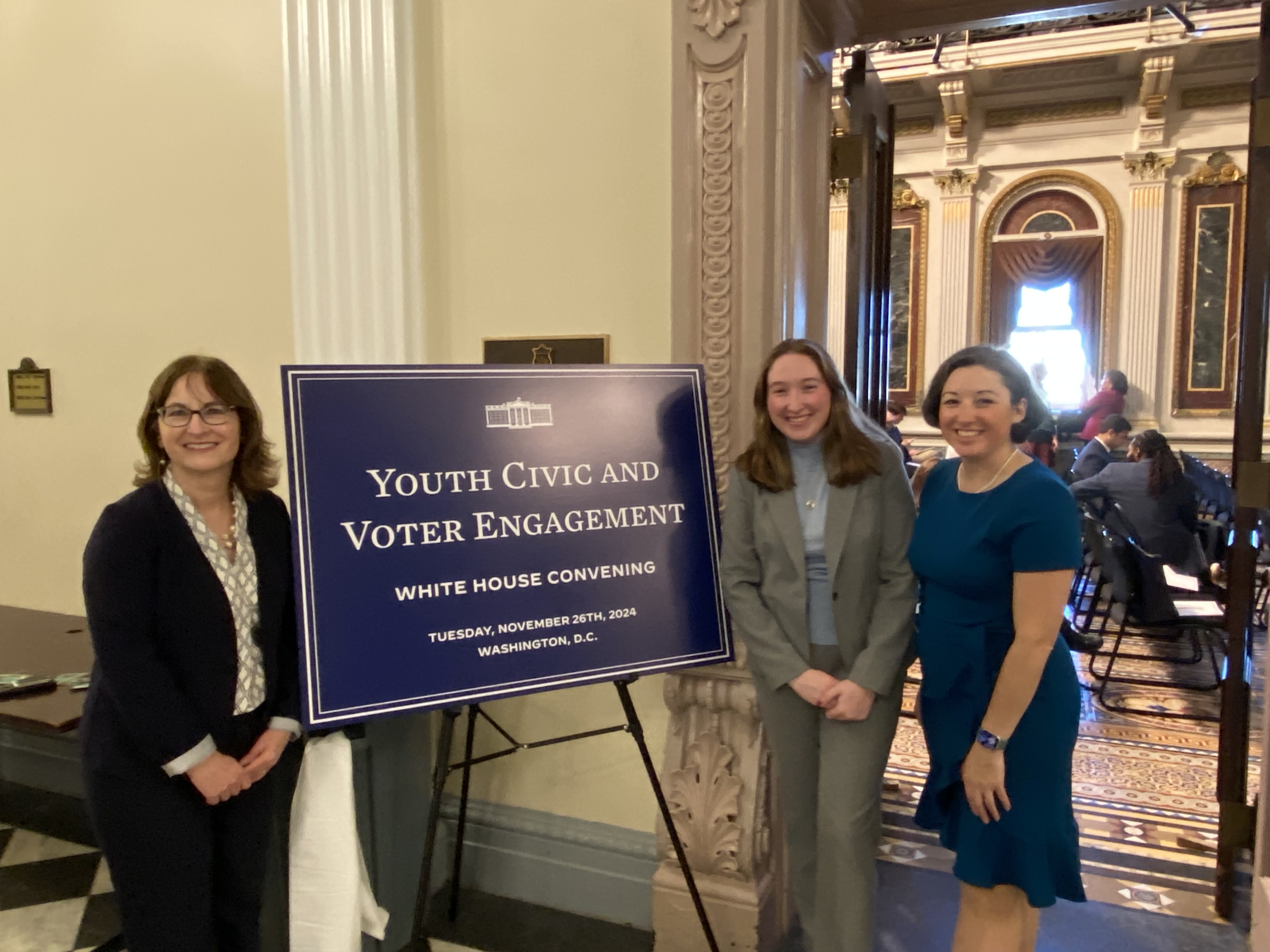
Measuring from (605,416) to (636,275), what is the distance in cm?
55

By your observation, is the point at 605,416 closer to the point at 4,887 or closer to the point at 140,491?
the point at 140,491

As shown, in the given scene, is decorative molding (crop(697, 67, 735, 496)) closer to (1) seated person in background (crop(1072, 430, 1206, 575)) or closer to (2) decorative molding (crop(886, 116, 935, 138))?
(1) seated person in background (crop(1072, 430, 1206, 575))

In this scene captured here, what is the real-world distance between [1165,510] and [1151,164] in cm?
532

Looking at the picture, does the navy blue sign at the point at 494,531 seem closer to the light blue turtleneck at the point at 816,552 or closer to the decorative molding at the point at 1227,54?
the light blue turtleneck at the point at 816,552

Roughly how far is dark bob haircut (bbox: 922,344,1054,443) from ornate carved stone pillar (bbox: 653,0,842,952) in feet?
1.57

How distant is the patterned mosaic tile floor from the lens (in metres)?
2.61

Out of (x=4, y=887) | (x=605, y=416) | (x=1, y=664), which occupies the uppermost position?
(x=605, y=416)

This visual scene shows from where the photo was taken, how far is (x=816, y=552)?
6.12ft

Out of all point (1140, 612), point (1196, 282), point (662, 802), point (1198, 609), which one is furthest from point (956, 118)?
point (662, 802)

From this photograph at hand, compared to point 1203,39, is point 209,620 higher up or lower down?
lower down

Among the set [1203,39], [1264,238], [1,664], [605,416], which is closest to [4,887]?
[1,664]

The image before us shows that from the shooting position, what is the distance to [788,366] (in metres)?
1.83

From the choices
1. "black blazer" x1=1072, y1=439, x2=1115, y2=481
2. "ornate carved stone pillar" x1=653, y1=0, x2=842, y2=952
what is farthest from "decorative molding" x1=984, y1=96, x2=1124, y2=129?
"ornate carved stone pillar" x1=653, y1=0, x2=842, y2=952

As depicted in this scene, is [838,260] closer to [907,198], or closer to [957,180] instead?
[907,198]
